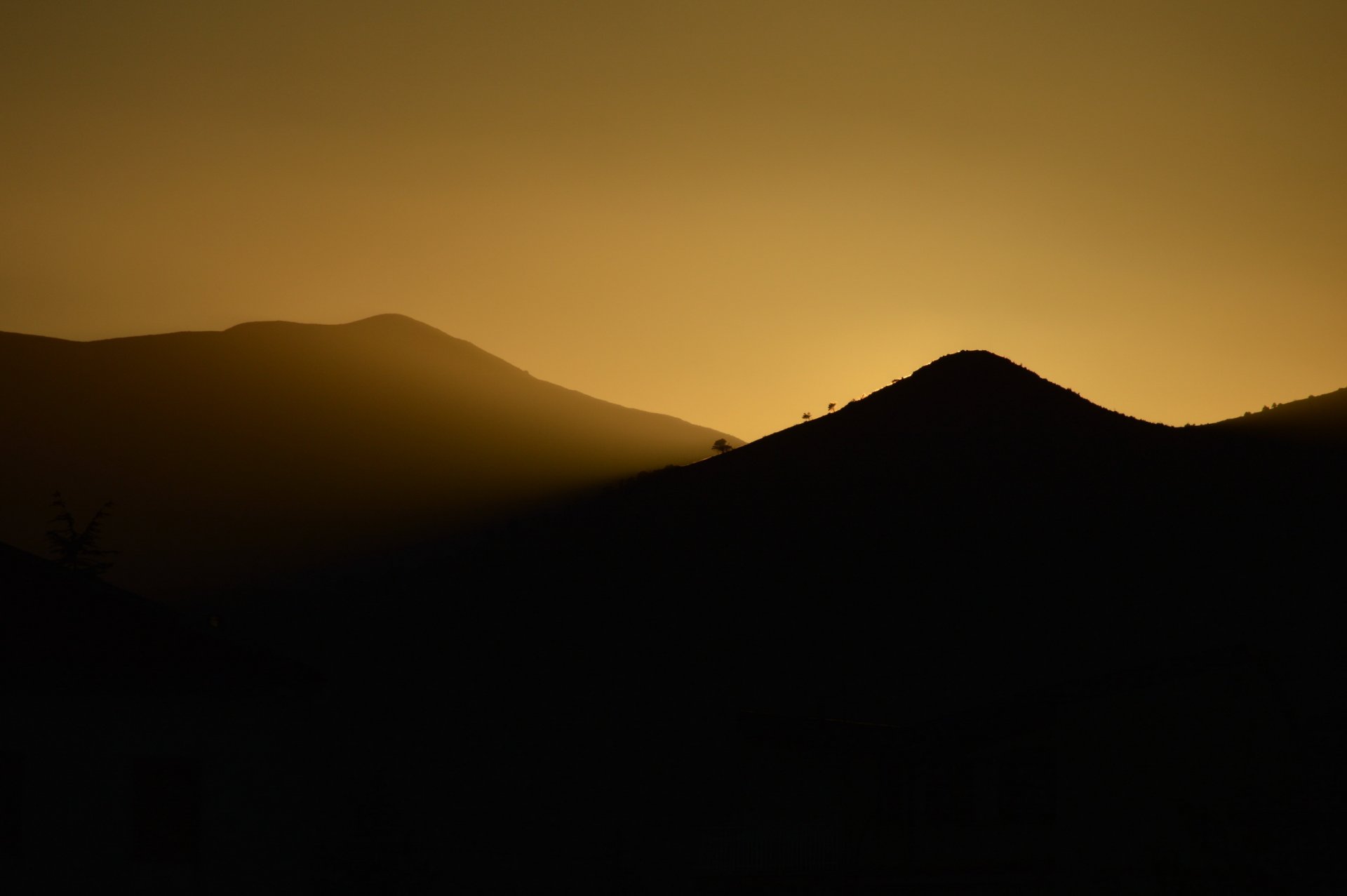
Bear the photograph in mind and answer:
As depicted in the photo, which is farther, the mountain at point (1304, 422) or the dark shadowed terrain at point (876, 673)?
the mountain at point (1304, 422)

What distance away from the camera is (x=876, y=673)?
239 ft

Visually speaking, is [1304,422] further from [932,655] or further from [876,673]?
[876,673]

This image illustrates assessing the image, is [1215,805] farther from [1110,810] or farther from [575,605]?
[575,605]

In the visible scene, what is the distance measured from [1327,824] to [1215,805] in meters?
2.34

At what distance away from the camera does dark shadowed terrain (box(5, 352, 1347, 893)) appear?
66.6 feet

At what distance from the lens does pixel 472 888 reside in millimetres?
23250

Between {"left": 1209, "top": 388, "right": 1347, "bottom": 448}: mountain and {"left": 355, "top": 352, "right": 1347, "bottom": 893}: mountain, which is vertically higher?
{"left": 1209, "top": 388, "right": 1347, "bottom": 448}: mountain

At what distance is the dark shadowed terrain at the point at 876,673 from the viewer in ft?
66.6

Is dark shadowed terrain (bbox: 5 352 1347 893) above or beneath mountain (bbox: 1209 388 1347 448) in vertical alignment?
beneath

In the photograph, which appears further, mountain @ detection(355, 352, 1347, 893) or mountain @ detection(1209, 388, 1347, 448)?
mountain @ detection(1209, 388, 1347, 448)

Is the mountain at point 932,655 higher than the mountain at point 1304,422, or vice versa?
the mountain at point 1304,422

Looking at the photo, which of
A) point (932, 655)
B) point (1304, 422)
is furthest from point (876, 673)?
point (1304, 422)

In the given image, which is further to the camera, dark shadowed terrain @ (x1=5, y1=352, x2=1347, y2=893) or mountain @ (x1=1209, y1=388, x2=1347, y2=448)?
mountain @ (x1=1209, y1=388, x2=1347, y2=448)

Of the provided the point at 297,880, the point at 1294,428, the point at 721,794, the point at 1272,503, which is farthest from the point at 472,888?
the point at 1294,428
